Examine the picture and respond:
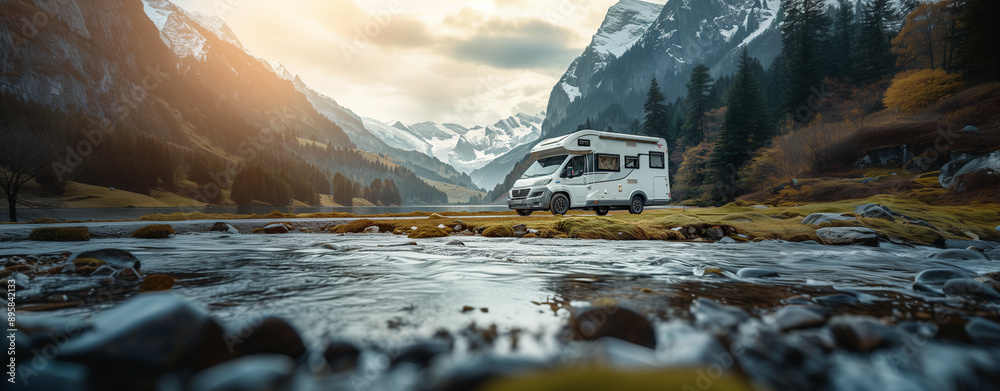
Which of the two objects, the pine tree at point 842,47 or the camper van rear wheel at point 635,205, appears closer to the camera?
the camper van rear wheel at point 635,205

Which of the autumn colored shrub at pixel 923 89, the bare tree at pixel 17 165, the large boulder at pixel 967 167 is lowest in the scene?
the large boulder at pixel 967 167

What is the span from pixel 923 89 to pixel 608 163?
3163 centimetres

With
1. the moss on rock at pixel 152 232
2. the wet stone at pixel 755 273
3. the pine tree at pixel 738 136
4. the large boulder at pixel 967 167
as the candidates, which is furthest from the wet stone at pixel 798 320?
the pine tree at pixel 738 136

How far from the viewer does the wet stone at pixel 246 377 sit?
1.54 m

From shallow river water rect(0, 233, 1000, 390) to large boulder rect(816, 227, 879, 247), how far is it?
1.90m

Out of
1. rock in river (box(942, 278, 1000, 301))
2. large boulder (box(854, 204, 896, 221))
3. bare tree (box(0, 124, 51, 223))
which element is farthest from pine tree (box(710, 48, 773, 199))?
bare tree (box(0, 124, 51, 223))

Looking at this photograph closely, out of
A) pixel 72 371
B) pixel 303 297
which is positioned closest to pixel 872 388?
pixel 72 371

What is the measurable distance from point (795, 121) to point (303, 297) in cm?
5870

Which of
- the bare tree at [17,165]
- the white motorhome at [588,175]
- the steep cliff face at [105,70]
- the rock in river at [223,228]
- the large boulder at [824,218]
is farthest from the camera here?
the steep cliff face at [105,70]

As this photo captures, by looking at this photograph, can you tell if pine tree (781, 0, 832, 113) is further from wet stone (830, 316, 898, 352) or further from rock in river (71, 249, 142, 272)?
rock in river (71, 249, 142, 272)

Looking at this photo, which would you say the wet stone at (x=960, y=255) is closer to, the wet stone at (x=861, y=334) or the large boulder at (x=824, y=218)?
the large boulder at (x=824, y=218)

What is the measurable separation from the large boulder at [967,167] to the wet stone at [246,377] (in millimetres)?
25211

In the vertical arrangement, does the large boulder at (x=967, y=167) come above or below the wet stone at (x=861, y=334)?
above

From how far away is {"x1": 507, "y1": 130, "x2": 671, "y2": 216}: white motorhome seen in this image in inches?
654
